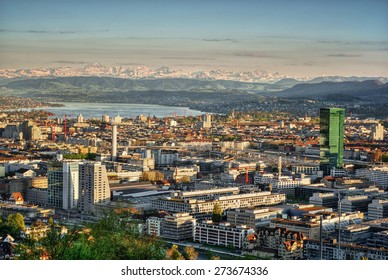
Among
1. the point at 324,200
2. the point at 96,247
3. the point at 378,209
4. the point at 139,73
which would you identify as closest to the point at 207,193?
the point at 324,200

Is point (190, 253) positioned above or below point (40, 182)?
above

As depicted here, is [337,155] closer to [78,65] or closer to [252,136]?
[252,136]

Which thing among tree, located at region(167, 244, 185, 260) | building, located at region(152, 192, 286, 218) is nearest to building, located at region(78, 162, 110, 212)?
building, located at region(152, 192, 286, 218)

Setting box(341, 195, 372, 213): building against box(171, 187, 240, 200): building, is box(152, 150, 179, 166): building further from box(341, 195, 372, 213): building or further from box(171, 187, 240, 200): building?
box(341, 195, 372, 213): building

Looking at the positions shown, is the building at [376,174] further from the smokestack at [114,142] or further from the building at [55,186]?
the building at [55,186]

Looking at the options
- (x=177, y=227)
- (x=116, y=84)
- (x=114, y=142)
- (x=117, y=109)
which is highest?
(x=116, y=84)

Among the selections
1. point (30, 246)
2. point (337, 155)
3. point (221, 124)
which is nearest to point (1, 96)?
point (30, 246)

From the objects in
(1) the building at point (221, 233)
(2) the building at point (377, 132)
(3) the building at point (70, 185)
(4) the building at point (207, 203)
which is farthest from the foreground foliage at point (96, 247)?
(2) the building at point (377, 132)

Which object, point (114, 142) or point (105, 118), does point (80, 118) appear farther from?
point (105, 118)

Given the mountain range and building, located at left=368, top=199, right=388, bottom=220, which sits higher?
the mountain range
